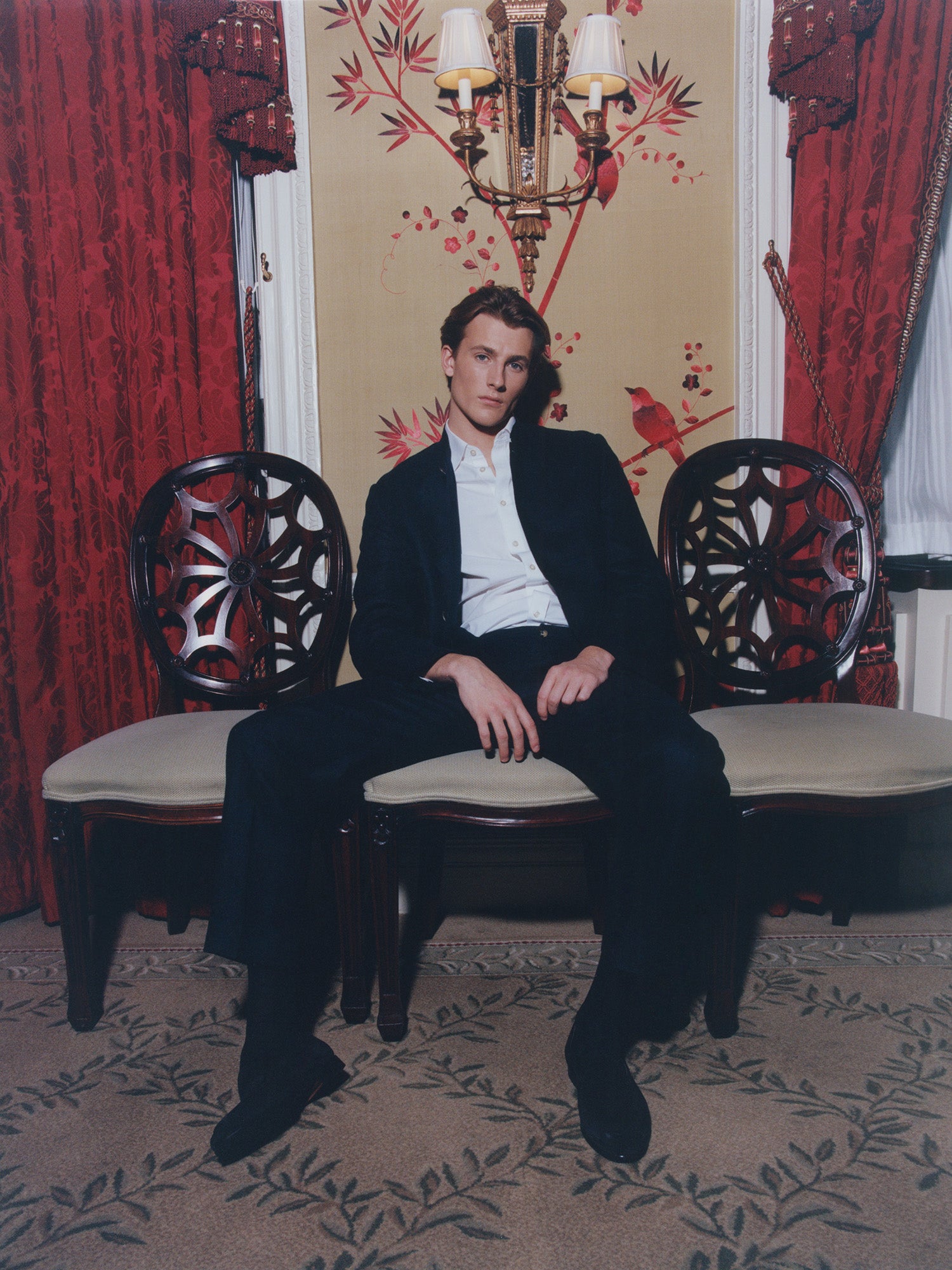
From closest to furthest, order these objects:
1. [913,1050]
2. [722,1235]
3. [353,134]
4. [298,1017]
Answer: [722,1235], [298,1017], [913,1050], [353,134]

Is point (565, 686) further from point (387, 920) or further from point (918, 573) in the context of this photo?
point (918, 573)

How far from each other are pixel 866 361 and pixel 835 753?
1.16 meters

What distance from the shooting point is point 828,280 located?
2.27 meters

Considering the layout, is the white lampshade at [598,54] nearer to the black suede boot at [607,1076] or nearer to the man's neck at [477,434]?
the man's neck at [477,434]

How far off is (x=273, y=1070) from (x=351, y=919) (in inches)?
14.7

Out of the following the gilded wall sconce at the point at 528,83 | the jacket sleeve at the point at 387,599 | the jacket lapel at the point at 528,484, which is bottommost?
the jacket sleeve at the point at 387,599

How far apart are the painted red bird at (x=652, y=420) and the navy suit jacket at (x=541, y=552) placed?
282 mm

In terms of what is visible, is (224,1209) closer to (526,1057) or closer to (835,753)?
(526,1057)

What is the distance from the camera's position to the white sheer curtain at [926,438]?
2.38 meters

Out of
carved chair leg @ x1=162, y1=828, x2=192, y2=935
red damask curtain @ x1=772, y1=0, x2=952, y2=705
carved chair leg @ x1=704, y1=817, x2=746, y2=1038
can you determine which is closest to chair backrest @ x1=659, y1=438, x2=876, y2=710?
red damask curtain @ x1=772, y1=0, x2=952, y2=705

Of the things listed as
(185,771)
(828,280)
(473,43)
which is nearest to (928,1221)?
(185,771)

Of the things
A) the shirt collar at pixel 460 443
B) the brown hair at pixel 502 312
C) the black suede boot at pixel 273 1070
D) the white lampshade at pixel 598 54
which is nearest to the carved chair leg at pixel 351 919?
the black suede boot at pixel 273 1070

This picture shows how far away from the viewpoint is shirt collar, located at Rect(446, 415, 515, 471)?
216 centimetres

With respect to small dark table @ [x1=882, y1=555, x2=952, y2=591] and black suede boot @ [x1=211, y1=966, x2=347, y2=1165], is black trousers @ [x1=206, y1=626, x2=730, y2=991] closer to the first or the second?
black suede boot @ [x1=211, y1=966, x2=347, y2=1165]
